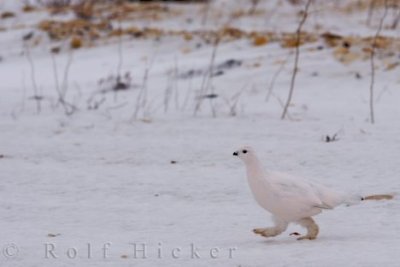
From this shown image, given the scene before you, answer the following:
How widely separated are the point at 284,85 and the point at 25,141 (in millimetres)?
2612

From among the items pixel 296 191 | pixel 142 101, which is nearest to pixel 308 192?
pixel 296 191

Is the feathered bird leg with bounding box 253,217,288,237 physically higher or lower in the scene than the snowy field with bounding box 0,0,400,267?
lower

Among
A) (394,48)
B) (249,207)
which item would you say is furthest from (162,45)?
(249,207)

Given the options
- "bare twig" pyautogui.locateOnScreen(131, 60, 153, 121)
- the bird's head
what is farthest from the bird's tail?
"bare twig" pyautogui.locateOnScreen(131, 60, 153, 121)

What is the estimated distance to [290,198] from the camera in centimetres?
438

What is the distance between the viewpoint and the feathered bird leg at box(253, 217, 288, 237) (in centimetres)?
447

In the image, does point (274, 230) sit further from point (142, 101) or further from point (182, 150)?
point (142, 101)

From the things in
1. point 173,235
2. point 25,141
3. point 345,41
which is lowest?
point 173,235

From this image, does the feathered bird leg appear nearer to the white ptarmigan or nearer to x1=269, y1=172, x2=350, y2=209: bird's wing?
the white ptarmigan

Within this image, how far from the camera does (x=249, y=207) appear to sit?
17.7 feet

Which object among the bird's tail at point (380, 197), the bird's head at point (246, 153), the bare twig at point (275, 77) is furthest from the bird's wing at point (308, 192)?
the bare twig at point (275, 77)

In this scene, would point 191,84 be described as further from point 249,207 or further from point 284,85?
point 249,207

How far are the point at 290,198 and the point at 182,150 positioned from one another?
2472 millimetres

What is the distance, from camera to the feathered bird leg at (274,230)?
4.47 meters
